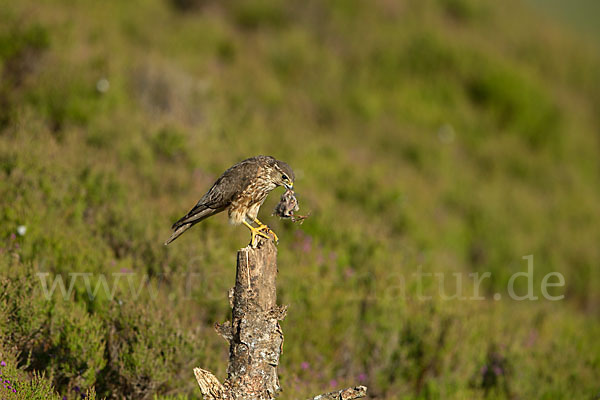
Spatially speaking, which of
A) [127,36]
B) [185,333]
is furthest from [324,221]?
[127,36]

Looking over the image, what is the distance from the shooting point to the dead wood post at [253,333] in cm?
365

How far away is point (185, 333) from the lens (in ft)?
16.0

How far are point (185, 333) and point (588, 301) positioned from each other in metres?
8.19

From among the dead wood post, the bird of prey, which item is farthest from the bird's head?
the dead wood post

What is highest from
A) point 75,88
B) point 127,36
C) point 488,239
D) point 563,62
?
point 563,62

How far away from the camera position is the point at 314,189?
874cm

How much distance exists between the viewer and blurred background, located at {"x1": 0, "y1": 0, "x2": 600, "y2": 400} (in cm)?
514

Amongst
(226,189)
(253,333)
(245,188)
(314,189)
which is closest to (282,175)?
(245,188)

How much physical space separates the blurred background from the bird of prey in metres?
0.99

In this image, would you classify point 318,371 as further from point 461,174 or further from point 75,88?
point 461,174

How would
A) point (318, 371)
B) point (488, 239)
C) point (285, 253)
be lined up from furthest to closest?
point (488, 239), point (285, 253), point (318, 371)

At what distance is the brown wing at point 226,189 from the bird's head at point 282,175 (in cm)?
15

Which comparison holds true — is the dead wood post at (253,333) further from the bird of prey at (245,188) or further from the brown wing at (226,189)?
the brown wing at (226,189)

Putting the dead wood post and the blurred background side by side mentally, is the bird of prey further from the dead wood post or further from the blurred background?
the blurred background
